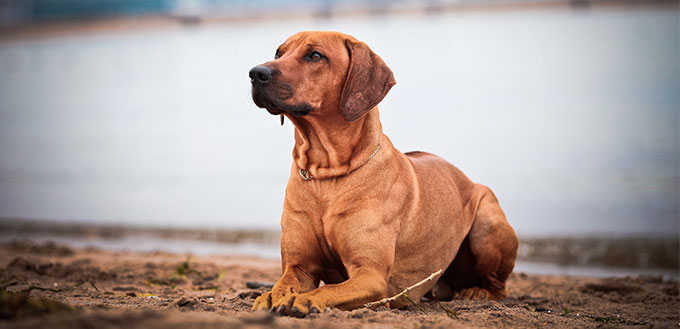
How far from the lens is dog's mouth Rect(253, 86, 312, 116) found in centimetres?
309

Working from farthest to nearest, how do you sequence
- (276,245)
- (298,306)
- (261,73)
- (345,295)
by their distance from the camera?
1. (276,245)
2. (261,73)
3. (345,295)
4. (298,306)

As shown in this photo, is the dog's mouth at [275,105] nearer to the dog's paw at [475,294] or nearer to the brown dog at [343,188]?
the brown dog at [343,188]

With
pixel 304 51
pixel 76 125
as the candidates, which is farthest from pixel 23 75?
pixel 304 51

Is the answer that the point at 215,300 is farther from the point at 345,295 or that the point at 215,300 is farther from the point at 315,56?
the point at 315,56

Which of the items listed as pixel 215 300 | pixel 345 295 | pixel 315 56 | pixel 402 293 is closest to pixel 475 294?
pixel 402 293

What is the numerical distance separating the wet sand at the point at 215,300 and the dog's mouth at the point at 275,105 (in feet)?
3.49

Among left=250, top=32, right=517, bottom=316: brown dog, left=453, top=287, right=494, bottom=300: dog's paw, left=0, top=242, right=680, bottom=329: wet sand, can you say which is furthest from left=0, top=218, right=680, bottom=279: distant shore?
left=250, top=32, right=517, bottom=316: brown dog

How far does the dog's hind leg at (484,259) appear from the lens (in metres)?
4.23

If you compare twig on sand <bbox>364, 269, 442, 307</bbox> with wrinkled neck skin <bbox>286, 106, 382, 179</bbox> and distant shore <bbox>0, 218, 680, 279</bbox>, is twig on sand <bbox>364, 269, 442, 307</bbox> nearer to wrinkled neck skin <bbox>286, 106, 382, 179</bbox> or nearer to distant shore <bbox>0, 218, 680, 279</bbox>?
wrinkled neck skin <bbox>286, 106, 382, 179</bbox>

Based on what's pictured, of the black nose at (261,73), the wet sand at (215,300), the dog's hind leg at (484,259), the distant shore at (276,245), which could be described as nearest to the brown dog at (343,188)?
the black nose at (261,73)

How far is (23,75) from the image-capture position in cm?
2180

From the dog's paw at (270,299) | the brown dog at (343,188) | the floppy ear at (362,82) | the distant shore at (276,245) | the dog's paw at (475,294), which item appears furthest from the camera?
the distant shore at (276,245)

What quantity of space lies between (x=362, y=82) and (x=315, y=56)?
30 centimetres

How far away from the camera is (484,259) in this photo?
422cm
